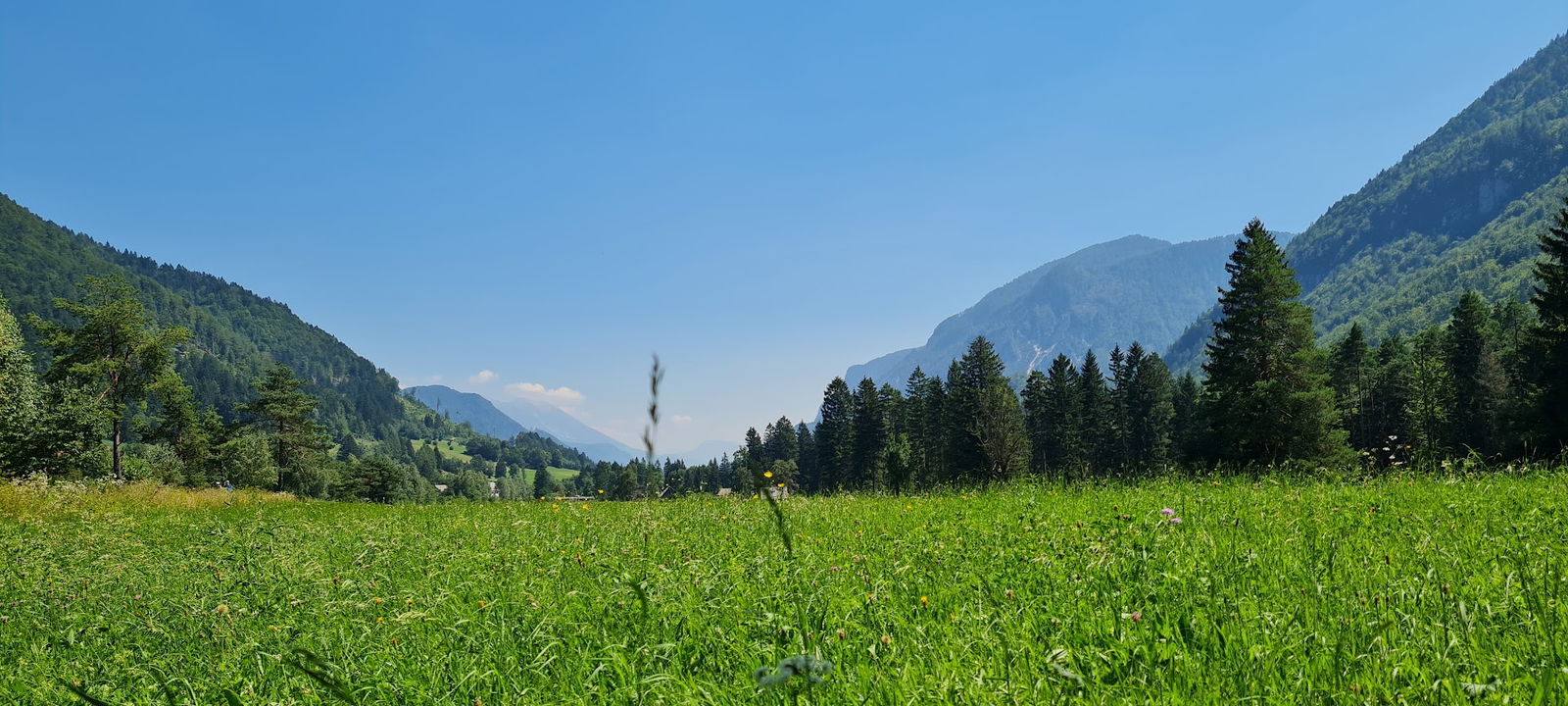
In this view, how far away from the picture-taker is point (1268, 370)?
35.7 meters

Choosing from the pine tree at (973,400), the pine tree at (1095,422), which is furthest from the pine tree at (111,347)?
the pine tree at (1095,422)

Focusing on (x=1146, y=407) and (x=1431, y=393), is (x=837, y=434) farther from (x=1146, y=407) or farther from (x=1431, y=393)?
(x=1431, y=393)

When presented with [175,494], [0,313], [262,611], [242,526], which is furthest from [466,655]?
[0,313]

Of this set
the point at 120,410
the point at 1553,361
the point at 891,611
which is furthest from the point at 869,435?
the point at 891,611

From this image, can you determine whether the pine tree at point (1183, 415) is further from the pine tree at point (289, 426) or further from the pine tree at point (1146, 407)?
the pine tree at point (289, 426)

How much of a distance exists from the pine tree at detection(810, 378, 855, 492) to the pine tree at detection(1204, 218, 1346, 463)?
53808mm

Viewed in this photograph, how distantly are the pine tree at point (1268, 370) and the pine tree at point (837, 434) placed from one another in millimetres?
53808

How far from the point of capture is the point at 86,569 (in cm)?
714

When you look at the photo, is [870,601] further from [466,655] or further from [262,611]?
[262,611]

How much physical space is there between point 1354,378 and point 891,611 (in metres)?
87.6

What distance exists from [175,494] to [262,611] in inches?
761

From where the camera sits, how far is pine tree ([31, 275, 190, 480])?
136ft

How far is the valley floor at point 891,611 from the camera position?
8.13 ft

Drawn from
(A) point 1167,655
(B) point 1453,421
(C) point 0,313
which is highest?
(C) point 0,313
